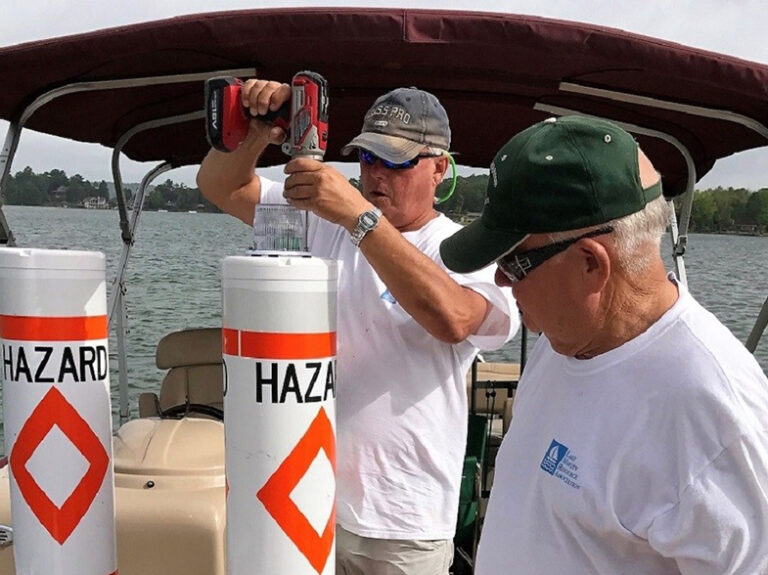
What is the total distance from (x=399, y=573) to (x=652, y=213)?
110 centimetres

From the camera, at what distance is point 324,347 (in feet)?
4.83

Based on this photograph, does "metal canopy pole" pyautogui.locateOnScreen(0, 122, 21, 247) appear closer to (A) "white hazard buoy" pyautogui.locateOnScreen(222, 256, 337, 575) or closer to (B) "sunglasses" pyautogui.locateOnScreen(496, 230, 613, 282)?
(A) "white hazard buoy" pyautogui.locateOnScreen(222, 256, 337, 575)

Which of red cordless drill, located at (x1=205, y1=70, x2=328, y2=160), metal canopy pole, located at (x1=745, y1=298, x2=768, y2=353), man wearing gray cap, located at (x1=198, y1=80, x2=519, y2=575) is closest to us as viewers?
red cordless drill, located at (x1=205, y1=70, x2=328, y2=160)

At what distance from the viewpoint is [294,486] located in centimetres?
146

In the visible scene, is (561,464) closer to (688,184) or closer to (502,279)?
(502,279)

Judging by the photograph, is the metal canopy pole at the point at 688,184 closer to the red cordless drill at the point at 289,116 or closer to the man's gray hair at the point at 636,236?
the red cordless drill at the point at 289,116

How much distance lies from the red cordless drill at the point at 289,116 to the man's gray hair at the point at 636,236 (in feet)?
2.06

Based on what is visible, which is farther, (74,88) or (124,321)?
(124,321)

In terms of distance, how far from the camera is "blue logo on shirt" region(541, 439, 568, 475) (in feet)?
3.72

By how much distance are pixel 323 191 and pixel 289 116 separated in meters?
0.20

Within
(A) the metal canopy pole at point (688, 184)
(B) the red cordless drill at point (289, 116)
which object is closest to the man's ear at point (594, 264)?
(B) the red cordless drill at point (289, 116)

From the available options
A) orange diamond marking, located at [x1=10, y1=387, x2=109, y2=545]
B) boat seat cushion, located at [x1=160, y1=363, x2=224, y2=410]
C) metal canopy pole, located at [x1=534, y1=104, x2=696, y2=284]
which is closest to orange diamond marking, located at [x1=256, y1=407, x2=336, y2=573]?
orange diamond marking, located at [x1=10, y1=387, x2=109, y2=545]

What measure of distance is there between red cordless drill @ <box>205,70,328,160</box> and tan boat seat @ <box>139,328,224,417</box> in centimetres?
189

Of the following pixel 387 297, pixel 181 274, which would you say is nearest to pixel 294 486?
pixel 387 297
